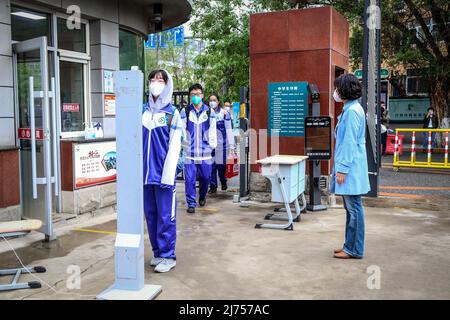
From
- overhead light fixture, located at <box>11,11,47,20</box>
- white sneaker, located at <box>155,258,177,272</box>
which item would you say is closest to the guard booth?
white sneaker, located at <box>155,258,177,272</box>

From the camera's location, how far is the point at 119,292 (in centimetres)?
390

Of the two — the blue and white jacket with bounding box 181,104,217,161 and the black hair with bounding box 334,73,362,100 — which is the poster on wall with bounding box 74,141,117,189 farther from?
the black hair with bounding box 334,73,362,100

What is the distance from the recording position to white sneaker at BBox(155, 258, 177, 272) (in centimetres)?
451

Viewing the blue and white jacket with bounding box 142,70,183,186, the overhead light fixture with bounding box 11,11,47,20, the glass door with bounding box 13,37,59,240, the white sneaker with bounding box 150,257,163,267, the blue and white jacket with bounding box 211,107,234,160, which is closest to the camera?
the blue and white jacket with bounding box 142,70,183,186

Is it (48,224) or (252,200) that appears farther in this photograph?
(252,200)

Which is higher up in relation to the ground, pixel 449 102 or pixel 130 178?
pixel 449 102

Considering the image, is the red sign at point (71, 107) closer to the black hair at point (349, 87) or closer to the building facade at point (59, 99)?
the building facade at point (59, 99)

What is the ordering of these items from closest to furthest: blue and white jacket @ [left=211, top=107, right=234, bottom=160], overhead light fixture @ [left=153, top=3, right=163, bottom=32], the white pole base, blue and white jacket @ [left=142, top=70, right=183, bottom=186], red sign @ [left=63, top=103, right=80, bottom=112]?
1. the white pole base
2. blue and white jacket @ [left=142, top=70, right=183, bottom=186]
3. red sign @ [left=63, top=103, right=80, bottom=112]
4. overhead light fixture @ [left=153, top=3, right=163, bottom=32]
5. blue and white jacket @ [left=211, top=107, right=234, bottom=160]

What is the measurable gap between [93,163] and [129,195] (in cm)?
336

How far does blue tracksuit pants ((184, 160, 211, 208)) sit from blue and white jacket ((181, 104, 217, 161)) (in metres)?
0.13

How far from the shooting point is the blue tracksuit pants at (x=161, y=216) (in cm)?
457
